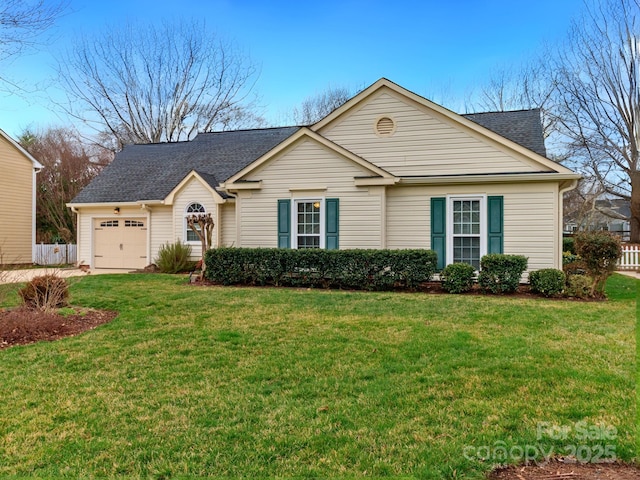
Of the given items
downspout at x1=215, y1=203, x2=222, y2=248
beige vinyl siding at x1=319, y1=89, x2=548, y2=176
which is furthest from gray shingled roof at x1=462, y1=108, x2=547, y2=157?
downspout at x1=215, y1=203, x2=222, y2=248

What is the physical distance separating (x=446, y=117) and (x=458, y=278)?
4961 mm

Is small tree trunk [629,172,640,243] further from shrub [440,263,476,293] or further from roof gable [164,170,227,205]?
roof gable [164,170,227,205]

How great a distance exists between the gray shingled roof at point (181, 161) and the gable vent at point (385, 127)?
12.6 feet

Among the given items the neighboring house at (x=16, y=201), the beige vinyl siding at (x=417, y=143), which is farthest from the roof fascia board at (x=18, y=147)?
the beige vinyl siding at (x=417, y=143)

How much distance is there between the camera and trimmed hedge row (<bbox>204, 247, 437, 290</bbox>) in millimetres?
9758

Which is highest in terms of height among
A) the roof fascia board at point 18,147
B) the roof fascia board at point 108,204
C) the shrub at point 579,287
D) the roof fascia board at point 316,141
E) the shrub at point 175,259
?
the roof fascia board at point 18,147

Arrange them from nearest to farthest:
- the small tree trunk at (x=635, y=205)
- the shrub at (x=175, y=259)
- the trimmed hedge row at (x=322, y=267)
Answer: the trimmed hedge row at (x=322, y=267)
the shrub at (x=175, y=259)
the small tree trunk at (x=635, y=205)

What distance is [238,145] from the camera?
17844mm

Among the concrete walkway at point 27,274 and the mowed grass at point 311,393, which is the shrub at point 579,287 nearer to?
the mowed grass at point 311,393

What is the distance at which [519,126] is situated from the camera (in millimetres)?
13227

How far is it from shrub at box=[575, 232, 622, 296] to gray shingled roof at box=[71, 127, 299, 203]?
11401 millimetres

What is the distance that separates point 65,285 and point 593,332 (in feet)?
29.2

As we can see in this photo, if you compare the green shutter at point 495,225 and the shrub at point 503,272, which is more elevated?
the green shutter at point 495,225

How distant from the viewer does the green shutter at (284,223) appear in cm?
1184
